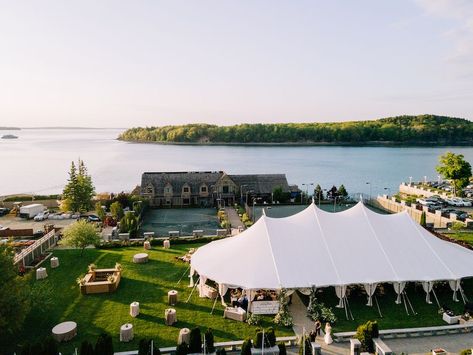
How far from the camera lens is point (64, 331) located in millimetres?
17375

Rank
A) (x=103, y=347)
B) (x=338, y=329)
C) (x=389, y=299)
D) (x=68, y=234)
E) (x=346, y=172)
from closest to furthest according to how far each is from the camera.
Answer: (x=103, y=347), (x=338, y=329), (x=389, y=299), (x=68, y=234), (x=346, y=172)

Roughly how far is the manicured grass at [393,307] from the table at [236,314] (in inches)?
167

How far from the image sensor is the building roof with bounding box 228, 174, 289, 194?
56.1 metres

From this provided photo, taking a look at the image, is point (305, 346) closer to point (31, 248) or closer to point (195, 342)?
point (195, 342)

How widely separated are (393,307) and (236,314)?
878 centimetres

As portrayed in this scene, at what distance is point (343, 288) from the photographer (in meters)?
20.0

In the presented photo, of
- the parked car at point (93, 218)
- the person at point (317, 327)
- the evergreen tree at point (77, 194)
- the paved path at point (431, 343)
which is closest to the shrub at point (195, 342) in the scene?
the person at point (317, 327)

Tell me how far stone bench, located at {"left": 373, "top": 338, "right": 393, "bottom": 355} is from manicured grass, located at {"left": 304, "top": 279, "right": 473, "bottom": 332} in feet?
6.68

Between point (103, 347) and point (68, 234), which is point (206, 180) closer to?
point (68, 234)

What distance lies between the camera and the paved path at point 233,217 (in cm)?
4364

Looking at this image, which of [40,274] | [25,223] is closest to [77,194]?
[25,223]

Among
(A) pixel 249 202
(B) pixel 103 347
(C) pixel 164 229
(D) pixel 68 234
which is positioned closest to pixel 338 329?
(B) pixel 103 347

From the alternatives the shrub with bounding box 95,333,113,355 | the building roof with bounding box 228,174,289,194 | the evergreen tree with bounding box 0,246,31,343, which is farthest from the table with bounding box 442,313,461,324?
the building roof with bounding box 228,174,289,194

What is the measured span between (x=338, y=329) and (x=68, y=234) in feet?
67.4
